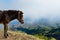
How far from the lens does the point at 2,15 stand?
35.5 meters

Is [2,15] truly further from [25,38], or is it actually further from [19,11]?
[25,38]

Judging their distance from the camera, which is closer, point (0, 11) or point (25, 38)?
point (0, 11)

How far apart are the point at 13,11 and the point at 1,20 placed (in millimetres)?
1881

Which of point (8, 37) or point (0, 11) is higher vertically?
point (0, 11)

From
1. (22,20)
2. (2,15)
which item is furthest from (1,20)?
(22,20)

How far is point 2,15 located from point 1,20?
61 cm

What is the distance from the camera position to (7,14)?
35.4 metres

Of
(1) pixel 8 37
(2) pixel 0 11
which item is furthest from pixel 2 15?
(1) pixel 8 37

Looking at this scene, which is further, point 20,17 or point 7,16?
point 7,16

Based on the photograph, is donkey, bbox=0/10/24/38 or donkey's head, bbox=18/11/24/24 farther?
donkey, bbox=0/10/24/38

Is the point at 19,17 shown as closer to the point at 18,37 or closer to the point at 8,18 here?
the point at 8,18

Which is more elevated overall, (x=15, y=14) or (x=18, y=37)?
(x=15, y=14)

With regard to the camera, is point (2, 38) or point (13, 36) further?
point (13, 36)

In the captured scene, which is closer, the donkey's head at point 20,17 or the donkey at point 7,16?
the donkey's head at point 20,17
